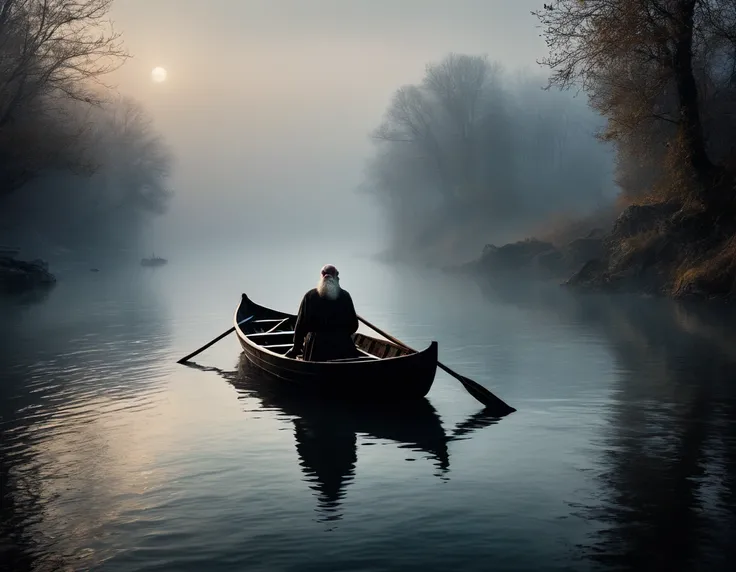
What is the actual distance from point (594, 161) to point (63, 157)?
50306 mm

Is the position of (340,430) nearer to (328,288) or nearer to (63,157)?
(328,288)

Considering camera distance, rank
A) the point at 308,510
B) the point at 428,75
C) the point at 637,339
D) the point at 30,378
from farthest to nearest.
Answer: the point at 428,75 < the point at 637,339 < the point at 30,378 < the point at 308,510

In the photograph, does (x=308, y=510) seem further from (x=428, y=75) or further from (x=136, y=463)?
(x=428, y=75)

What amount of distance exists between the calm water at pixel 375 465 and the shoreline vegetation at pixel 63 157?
2202 centimetres

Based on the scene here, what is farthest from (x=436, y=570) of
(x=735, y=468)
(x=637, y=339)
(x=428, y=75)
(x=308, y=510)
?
(x=428, y=75)

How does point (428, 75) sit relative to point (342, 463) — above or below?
above

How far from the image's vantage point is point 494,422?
12.5 meters

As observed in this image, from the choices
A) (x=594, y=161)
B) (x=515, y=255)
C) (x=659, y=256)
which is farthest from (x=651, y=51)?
(x=594, y=161)

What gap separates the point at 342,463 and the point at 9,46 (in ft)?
115

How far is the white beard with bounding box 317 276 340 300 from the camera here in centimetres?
1373

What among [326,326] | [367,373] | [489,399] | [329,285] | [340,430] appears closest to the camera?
[340,430]

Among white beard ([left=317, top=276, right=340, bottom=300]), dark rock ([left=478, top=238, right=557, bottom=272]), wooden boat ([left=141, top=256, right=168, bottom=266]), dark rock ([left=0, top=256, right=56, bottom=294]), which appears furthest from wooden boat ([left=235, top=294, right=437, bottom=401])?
wooden boat ([left=141, top=256, right=168, bottom=266])

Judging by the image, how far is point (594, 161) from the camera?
7700 cm

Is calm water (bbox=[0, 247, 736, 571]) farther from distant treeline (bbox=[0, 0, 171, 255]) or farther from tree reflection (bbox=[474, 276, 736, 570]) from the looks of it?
distant treeline (bbox=[0, 0, 171, 255])
